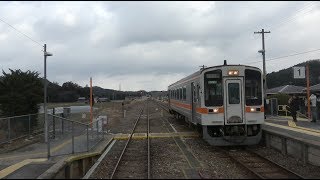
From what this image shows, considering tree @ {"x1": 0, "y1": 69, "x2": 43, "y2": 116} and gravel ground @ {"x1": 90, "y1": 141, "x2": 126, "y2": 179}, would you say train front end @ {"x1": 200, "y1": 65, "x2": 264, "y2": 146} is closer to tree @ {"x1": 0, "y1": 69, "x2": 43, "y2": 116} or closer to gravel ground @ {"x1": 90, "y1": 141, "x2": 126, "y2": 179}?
gravel ground @ {"x1": 90, "y1": 141, "x2": 126, "y2": 179}

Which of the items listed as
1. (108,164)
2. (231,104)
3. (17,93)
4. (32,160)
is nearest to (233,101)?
(231,104)

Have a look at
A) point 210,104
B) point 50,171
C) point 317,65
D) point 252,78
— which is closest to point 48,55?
point 210,104

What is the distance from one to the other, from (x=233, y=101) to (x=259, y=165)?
4199 mm

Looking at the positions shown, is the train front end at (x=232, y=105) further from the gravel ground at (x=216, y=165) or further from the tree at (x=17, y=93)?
the tree at (x=17, y=93)

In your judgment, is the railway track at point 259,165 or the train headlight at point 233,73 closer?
the railway track at point 259,165

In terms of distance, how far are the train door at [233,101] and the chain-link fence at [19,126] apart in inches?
354

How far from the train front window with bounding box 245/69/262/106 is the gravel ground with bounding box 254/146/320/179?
1.94 metres

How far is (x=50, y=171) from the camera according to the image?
10750mm

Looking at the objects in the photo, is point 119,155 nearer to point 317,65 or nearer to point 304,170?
Result: point 304,170

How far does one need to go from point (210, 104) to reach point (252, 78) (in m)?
2.03

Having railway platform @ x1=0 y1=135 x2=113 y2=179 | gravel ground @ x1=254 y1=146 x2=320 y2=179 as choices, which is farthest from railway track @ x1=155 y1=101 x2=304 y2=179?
railway platform @ x1=0 y1=135 x2=113 y2=179

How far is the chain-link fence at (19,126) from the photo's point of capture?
62.5 ft

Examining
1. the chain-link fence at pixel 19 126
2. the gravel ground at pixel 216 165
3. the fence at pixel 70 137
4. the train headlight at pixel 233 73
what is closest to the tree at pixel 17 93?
the chain-link fence at pixel 19 126

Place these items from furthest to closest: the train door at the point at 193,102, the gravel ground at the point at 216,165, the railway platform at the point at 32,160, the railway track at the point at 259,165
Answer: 1. the train door at the point at 193,102
2. the gravel ground at the point at 216,165
3. the railway track at the point at 259,165
4. the railway platform at the point at 32,160
